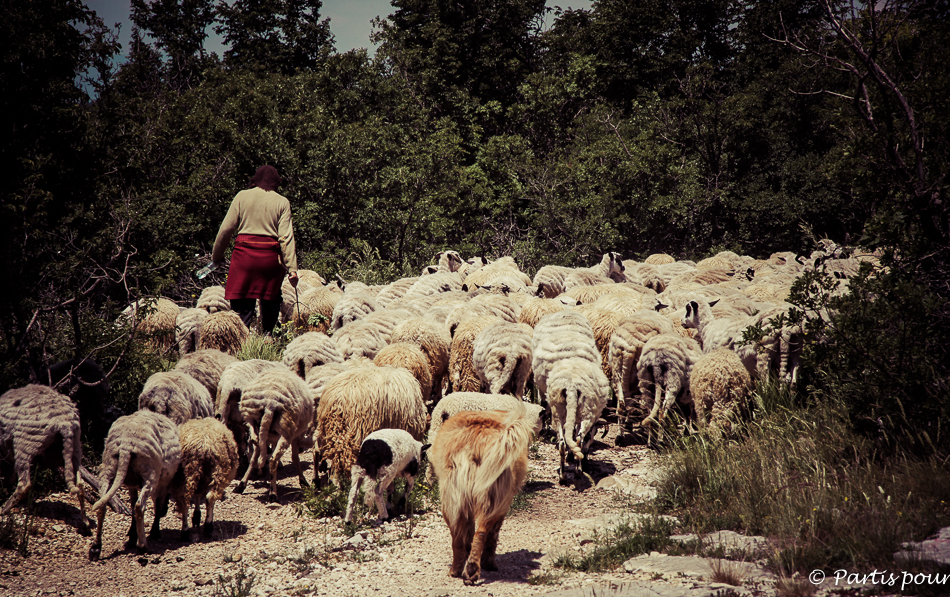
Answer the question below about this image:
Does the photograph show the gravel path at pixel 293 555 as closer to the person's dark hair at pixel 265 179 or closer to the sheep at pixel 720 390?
the sheep at pixel 720 390

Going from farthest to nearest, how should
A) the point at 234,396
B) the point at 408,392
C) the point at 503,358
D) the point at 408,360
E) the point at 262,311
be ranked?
the point at 262,311 < the point at 503,358 < the point at 408,360 < the point at 234,396 < the point at 408,392

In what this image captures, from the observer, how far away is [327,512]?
21.5 ft

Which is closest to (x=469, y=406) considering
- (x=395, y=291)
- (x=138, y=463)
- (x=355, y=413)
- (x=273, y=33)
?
(x=355, y=413)

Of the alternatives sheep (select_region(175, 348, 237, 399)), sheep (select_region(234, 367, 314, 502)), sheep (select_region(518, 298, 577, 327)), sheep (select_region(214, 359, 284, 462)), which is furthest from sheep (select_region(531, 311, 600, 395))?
sheep (select_region(175, 348, 237, 399))

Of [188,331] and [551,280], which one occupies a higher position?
[551,280]

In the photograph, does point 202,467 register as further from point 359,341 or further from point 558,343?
point 558,343

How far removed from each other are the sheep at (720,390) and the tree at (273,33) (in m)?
29.5

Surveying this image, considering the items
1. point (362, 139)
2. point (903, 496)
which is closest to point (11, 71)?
point (903, 496)

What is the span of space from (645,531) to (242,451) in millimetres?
4358

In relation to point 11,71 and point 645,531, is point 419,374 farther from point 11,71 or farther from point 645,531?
point 11,71

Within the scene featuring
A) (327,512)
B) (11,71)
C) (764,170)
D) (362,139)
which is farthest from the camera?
(764,170)

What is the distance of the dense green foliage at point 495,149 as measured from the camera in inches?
263

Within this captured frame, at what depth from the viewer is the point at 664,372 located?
8.62m

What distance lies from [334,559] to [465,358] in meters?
4.12
